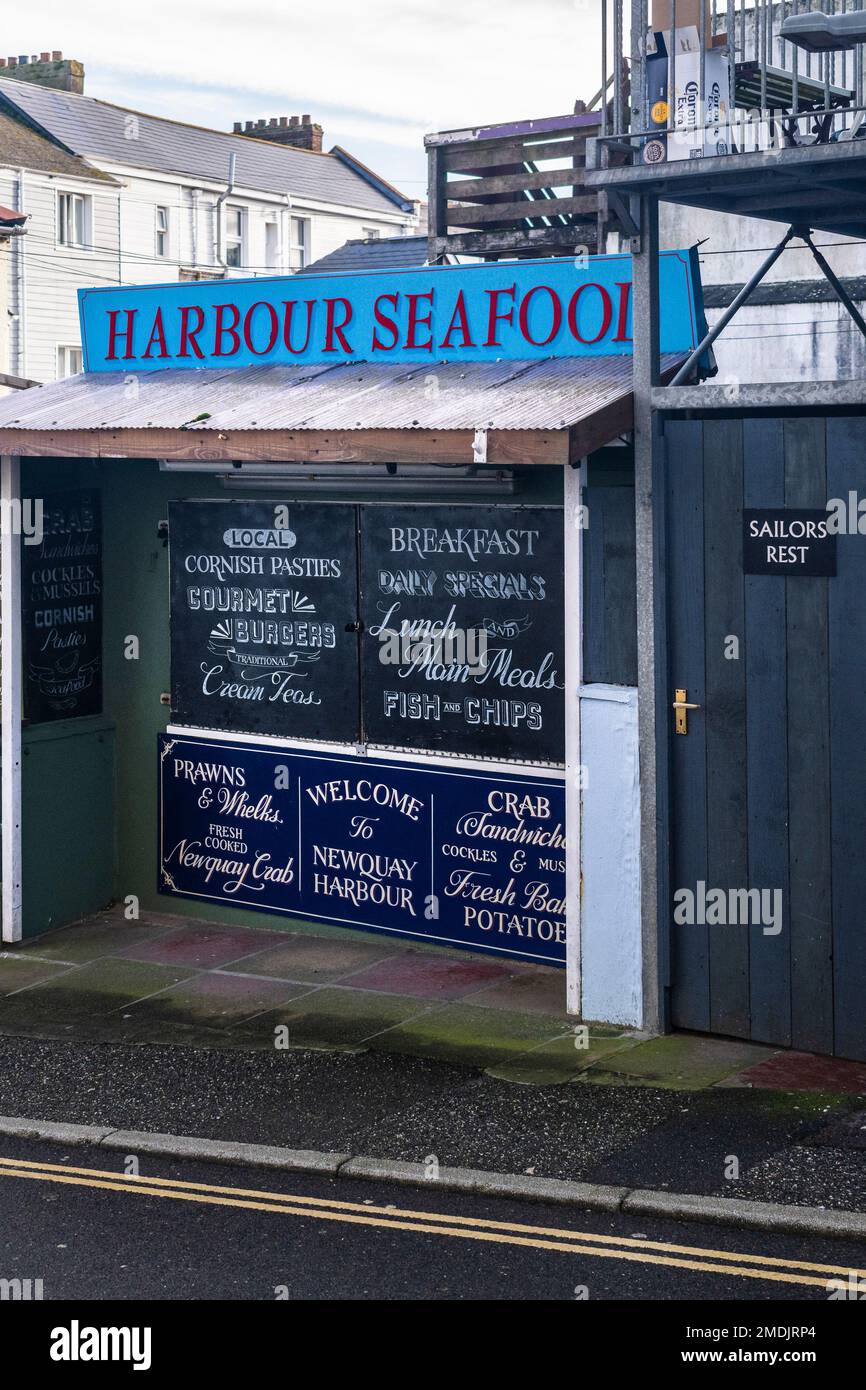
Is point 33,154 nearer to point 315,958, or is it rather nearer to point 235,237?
point 235,237

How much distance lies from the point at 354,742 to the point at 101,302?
11.9 ft

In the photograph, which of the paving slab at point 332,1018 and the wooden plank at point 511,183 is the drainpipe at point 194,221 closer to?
the wooden plank at point 511,183

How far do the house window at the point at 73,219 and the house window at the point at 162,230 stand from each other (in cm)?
223

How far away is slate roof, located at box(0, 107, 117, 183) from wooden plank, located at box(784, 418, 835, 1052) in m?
34.2

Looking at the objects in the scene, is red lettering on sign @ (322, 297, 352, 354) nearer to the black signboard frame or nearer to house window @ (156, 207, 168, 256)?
the black signboard frame

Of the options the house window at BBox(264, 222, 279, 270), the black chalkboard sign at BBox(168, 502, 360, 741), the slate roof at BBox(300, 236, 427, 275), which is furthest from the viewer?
the house window at BBox(264, 222, 279, 270)

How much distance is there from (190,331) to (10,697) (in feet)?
8.87

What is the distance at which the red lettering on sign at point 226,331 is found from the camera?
1107cm

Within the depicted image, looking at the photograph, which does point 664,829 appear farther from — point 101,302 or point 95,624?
point 101,302

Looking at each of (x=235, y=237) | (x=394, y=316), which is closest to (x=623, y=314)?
(x=394, y=316)

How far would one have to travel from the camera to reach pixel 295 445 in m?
9.48

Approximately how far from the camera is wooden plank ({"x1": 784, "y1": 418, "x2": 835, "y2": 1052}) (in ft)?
26.6

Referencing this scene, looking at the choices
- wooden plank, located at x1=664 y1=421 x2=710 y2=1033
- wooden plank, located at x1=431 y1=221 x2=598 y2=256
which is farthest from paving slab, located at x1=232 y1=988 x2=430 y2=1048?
wooden plank, located at x1=431 y1=221 x2=598 y2=256

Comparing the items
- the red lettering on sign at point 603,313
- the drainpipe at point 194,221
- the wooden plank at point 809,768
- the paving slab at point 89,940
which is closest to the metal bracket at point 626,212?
the red lettering on sign at point 603,313
